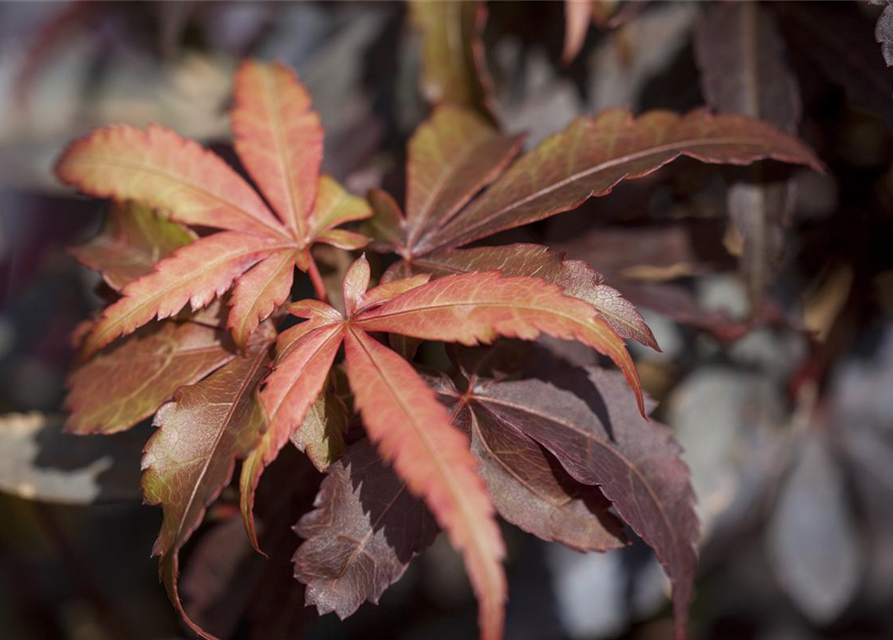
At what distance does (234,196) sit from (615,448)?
347 millimetres

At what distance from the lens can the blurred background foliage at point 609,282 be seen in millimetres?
722

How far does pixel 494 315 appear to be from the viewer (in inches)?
18.5

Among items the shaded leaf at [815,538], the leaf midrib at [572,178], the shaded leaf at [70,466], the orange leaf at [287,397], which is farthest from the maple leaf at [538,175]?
the shaded leaf at [815,538]

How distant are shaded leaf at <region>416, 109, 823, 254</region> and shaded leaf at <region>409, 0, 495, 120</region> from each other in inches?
6.4

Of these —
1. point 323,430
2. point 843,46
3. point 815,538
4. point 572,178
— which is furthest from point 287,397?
point 815,538

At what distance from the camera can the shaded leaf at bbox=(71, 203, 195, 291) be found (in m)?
0.62

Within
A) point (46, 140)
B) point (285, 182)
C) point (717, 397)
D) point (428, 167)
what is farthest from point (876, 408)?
point (46, 140)

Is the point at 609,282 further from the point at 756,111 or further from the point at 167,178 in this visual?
the point at 167,178

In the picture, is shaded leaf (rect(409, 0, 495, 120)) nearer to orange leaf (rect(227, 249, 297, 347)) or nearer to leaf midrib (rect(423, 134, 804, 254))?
leaf midrib (rect(423, 134, 804, 254))

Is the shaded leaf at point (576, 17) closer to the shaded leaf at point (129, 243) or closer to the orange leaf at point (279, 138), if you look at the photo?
the orange leaf at point (279, 138)

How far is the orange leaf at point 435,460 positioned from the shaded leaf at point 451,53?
38 centimetres

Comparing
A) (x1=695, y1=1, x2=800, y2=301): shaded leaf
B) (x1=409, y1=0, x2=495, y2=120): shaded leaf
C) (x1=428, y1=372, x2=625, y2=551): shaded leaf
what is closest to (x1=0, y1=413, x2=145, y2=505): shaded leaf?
(x1=428, y1=372, x2=625, y2=551): shaded leaf

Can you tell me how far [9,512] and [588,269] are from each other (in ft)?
3.61

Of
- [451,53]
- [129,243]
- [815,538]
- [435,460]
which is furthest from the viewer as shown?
[815,538]
